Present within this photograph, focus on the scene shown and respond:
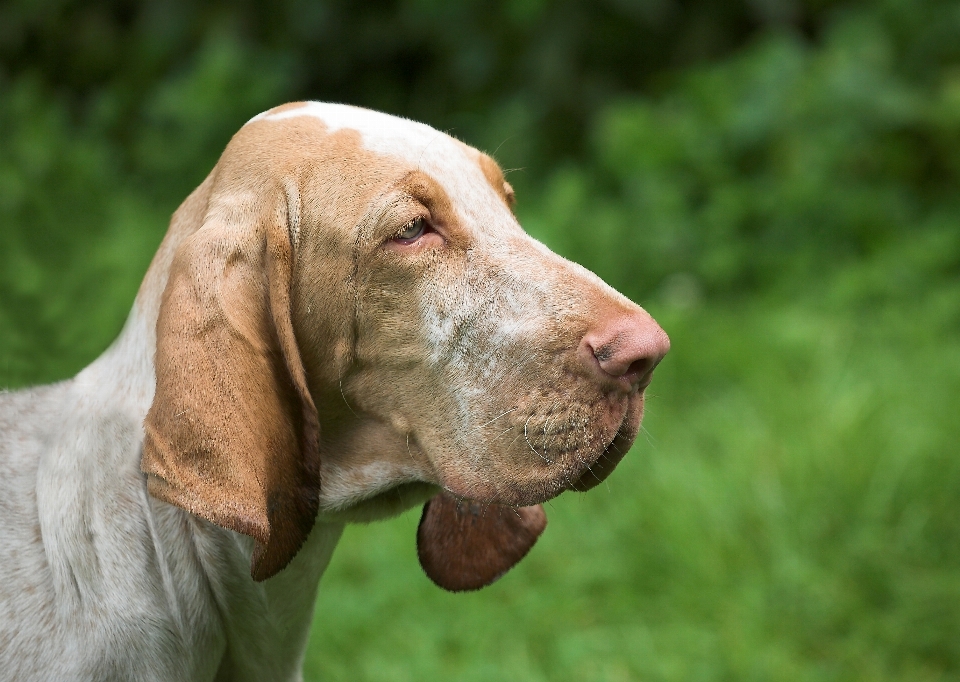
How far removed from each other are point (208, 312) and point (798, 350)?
376cm

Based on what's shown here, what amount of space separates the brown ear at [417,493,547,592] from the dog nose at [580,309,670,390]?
614mm

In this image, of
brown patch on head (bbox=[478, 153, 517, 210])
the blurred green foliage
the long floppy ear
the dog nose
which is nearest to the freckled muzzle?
the dog nose

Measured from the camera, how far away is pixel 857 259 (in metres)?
5.90

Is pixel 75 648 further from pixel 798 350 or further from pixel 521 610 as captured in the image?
pixel 798 350

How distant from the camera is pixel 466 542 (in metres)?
2.45

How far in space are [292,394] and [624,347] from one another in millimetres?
618

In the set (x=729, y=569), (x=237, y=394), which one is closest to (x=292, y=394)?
(x=237, y=394)

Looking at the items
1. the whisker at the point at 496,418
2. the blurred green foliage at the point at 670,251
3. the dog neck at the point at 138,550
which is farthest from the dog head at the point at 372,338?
the blurred green foliage at the point at 670,251

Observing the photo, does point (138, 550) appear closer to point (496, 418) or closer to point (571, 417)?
point (496, 418)

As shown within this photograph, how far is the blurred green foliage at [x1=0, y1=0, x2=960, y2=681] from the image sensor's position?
146 inches

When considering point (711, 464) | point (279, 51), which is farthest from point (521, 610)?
point (279, 51)

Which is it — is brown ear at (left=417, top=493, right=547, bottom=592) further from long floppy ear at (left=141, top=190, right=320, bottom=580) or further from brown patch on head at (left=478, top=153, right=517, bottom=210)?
brown patch on head at (left=478, top=153, right=517, bottom=210)

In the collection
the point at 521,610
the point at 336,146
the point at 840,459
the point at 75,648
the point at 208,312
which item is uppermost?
the point at 336,146

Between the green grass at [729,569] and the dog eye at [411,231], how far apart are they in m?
1.89
